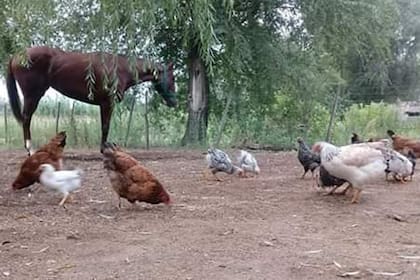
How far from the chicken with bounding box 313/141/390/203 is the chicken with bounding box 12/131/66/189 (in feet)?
8.46

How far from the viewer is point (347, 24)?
39.5 ft

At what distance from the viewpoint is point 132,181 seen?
5.38m

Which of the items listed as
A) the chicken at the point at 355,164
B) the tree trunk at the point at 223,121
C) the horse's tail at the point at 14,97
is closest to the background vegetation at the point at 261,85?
the tree trunk at the point at 223,121

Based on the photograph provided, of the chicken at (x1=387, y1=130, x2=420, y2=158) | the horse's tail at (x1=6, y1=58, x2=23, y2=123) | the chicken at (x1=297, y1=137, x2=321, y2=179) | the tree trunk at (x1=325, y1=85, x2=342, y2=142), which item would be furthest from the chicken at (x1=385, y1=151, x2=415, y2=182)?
the tree trunk at (x1=325, y1=85, x2=342, y2=142)

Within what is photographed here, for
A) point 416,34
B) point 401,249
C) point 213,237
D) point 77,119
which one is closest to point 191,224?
point 213,237

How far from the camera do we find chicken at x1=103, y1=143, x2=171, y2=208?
17.6 ft

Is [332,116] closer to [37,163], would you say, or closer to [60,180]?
[37,163]

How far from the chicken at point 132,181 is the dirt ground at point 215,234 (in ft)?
0.43

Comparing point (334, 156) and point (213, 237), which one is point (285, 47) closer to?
point (334, 156)

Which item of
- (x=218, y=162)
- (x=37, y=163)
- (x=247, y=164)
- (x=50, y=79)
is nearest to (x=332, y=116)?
(x=247, y=164)

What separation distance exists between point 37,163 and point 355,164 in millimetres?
2976

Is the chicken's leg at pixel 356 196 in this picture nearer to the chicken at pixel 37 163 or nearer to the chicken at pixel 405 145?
the chicken at pixel 37 163

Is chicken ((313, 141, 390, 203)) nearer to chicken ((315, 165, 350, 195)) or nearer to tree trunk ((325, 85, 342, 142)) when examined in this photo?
chicken ((315, 165, 350, 195))

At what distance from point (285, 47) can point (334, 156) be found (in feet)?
25.3
